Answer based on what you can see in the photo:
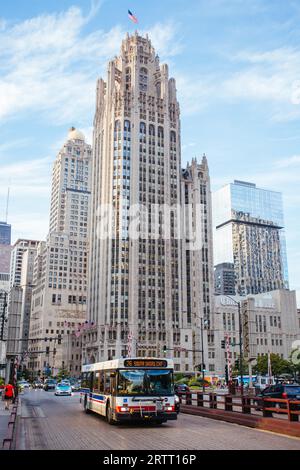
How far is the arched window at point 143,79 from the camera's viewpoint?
138 metres

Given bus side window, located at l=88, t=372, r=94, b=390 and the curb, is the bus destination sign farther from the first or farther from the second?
bus side window, located at l=88, t=372, r=94, b=390

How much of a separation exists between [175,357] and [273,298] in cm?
5471

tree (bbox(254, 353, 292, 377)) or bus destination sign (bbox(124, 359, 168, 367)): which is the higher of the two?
bus destination sign (bbox(124, 359, 168, 367))

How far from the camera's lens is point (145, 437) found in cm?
1773

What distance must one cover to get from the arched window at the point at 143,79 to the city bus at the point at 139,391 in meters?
125

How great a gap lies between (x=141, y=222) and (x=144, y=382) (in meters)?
104

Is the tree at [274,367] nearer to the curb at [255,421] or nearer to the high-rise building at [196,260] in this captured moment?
the high-rise building at [196,260]

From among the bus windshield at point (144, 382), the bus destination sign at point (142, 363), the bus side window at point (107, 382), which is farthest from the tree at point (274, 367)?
the bus windshield at point (144, 382)

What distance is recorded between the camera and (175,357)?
400 ft

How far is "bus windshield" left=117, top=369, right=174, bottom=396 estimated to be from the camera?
21773mm

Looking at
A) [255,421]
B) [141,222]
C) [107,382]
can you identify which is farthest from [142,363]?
[141,222]

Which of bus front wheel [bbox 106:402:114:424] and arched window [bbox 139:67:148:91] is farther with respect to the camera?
arched window [bbox 139:67:148:91]

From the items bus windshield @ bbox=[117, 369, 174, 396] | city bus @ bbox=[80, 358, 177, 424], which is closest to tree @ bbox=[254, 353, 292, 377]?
city bus @ bbox=[80, 358, 177, 424]
